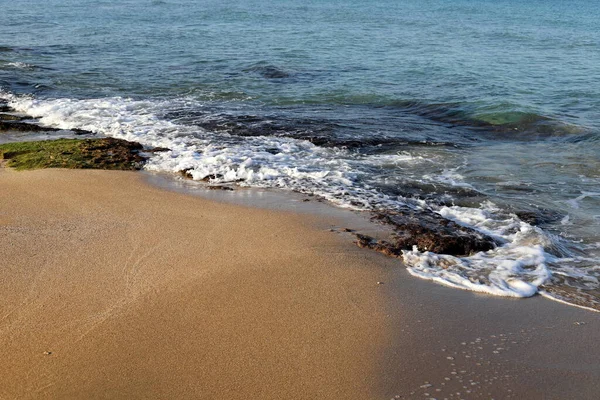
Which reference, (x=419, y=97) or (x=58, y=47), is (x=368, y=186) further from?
(x=58, y=47)

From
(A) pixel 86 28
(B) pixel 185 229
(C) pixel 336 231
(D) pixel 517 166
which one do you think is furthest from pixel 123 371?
(A) pixel 86 28

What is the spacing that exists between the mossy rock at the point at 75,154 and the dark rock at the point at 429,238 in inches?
162

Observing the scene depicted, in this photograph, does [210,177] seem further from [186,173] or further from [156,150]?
[156,150]

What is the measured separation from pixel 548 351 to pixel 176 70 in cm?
1562

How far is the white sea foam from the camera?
6.05m

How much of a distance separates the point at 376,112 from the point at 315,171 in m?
5.21

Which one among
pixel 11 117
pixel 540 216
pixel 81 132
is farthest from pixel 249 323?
pixel 11 117

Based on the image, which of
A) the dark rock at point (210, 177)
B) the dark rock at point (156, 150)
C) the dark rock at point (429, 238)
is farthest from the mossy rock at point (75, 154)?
the dark rock at point (429, 238)

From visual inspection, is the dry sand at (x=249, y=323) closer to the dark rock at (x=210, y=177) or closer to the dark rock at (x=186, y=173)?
the dark rock at (x=210, y=177)

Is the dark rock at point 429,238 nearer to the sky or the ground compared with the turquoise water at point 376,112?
nearer to the sky

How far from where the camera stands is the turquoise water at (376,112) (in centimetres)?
766

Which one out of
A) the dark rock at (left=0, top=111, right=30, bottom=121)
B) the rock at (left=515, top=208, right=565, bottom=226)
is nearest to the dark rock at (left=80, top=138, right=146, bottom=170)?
the dark rock at (left=0, top=111, right=30, bottom=121)

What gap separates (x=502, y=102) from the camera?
14.4 m

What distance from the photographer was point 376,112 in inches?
546
